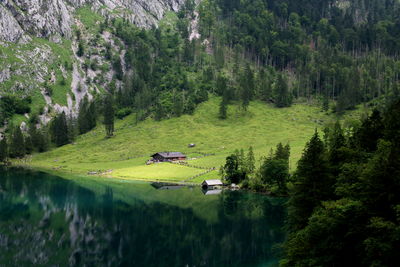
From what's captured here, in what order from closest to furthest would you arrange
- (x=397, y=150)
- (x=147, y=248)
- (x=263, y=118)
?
A: 1. (x=397, y=150)
2. (x=147, y=248)
3. (x=263, y=118)

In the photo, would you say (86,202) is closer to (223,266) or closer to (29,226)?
(29,226)

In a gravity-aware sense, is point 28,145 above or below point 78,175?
above

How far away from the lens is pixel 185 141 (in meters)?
168

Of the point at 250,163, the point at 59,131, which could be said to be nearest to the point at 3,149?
the point at 59,131

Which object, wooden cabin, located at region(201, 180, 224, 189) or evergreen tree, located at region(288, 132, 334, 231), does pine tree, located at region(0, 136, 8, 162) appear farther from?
evergreen tree, located at region(288, 132, 334, 231)

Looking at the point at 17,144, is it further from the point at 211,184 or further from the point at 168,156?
the point at 211,184

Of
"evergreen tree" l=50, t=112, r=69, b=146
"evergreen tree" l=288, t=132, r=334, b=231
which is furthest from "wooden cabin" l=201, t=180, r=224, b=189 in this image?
"evergreen tree" l=50, t=112, r=69, b=146

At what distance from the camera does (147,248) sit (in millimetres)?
56438

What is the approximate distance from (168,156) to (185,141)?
2167cm

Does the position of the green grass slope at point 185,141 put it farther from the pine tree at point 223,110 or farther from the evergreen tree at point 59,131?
the evergreen tree at point 59,131

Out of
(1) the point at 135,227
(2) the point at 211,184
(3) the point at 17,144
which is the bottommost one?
(1) the point at 135,227

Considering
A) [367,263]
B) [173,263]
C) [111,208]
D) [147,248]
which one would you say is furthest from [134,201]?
[367,263]

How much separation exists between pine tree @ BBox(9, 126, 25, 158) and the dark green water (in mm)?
66659

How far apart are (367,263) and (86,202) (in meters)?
74.7
